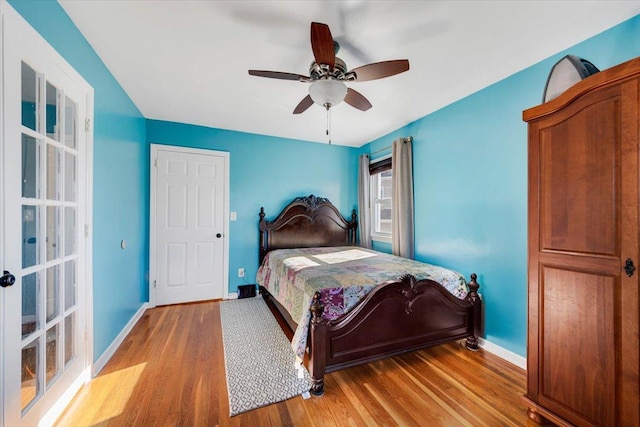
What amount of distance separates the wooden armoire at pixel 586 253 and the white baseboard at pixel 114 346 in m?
2.94

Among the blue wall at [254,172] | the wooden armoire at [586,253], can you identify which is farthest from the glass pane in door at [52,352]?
the wooden armoire at [586,253]

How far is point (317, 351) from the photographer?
5.49 feet

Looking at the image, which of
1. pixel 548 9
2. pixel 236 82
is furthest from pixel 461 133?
pixel 236 82

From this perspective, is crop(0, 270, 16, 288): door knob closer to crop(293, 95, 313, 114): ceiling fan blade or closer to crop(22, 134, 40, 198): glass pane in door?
crop(22, 134, 40, 198): glass pane in door

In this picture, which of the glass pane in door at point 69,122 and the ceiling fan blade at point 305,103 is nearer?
the glass pane in door at point 69,122

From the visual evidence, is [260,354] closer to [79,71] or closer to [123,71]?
[79,71]

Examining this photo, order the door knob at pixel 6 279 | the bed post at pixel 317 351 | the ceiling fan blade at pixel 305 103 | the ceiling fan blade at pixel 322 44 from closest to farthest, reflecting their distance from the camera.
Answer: the door knob at pixel 6 279
the ceiling fan blade at pixel 322 44
the bed post at pixel 317 351
the ceiling fan blade at pixel 305 103

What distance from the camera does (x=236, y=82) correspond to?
2.31 m

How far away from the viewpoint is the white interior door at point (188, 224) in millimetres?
3238

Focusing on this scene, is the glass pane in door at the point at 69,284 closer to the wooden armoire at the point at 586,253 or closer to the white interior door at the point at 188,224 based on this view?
the white interior door at the point at 188,224

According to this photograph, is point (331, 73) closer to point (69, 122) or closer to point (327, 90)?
point (327, 90)

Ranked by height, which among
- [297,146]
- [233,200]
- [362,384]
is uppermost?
[297,146]

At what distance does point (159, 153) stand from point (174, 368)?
2.59 metres

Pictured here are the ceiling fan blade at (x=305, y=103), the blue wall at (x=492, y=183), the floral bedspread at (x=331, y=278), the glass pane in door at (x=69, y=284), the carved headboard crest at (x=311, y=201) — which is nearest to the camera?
the glass pane in door at (x=69, y=284)
